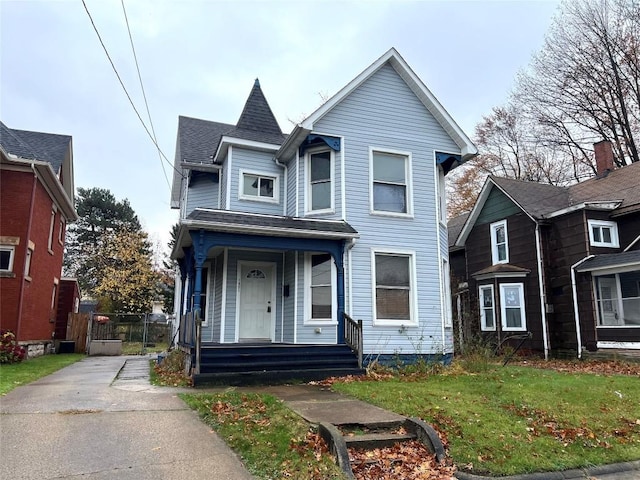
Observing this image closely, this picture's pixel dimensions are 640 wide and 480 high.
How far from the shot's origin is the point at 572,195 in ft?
64.6

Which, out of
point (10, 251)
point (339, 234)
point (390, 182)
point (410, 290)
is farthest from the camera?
point (10, 251)

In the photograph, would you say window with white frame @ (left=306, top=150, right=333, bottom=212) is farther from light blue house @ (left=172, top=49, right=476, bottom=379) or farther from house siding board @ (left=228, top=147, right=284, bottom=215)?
house siding board @ (left=228, top=147, right=284, bottom=215)

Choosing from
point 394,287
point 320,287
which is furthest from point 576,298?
point 320,287

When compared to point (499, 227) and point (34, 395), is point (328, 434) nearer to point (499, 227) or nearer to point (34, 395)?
point (34, 395)

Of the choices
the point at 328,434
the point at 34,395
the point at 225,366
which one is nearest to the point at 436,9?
the point at 225,366

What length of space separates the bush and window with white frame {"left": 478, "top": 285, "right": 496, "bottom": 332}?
16650 millimetres

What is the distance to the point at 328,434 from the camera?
4910 millimetres

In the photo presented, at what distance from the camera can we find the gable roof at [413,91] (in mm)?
12641

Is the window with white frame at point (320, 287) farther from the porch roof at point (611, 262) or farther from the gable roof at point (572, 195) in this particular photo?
the gable roof at point (572, 195)

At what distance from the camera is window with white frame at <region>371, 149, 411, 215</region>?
41.9ft

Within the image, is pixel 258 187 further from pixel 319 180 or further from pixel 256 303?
pixel 256 303

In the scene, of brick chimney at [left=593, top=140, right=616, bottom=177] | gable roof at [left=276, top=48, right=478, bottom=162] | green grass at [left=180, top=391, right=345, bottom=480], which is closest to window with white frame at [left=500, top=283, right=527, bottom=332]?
brick chimney at [left=593, top=140, right=616, bottom=177]

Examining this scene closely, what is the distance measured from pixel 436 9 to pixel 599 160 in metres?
11.6

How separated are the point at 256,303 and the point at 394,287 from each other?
3.73 m
